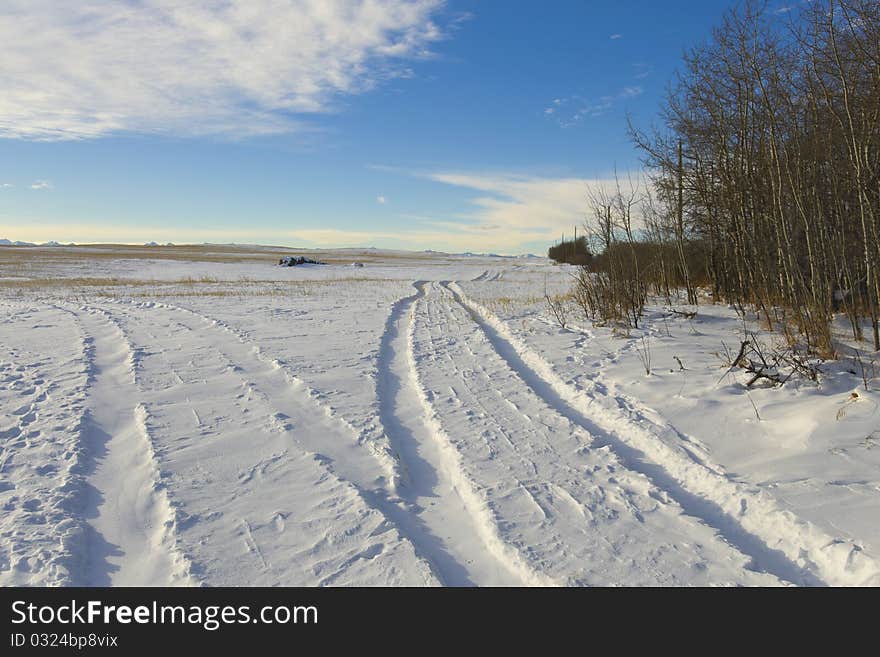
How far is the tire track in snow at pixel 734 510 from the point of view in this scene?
3494 mm

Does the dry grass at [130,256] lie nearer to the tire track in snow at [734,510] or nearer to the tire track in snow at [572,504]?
the tire track in snow at [572,504]

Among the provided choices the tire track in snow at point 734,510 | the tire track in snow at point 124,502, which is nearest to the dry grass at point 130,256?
the tire track in snow at point 124,502

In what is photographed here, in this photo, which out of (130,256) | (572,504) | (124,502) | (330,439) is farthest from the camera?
(130,256)

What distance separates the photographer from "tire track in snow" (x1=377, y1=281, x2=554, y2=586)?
11.6 feet

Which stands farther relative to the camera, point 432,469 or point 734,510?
point 432,469

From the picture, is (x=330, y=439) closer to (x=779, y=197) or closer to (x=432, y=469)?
(x=432, y=469)

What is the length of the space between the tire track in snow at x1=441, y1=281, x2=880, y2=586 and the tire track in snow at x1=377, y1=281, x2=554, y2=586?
149cm

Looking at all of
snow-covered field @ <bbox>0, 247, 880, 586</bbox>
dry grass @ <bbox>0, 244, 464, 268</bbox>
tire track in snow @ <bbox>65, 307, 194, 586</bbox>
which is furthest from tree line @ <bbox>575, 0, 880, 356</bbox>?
dry grass @ <bbox>0, 244, 464, 268</bbox>

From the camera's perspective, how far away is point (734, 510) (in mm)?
4277

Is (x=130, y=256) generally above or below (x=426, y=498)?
above

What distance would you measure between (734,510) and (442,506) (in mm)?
2134

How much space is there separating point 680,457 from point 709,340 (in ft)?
17.8

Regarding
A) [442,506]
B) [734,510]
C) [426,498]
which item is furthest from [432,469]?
[734,510]
